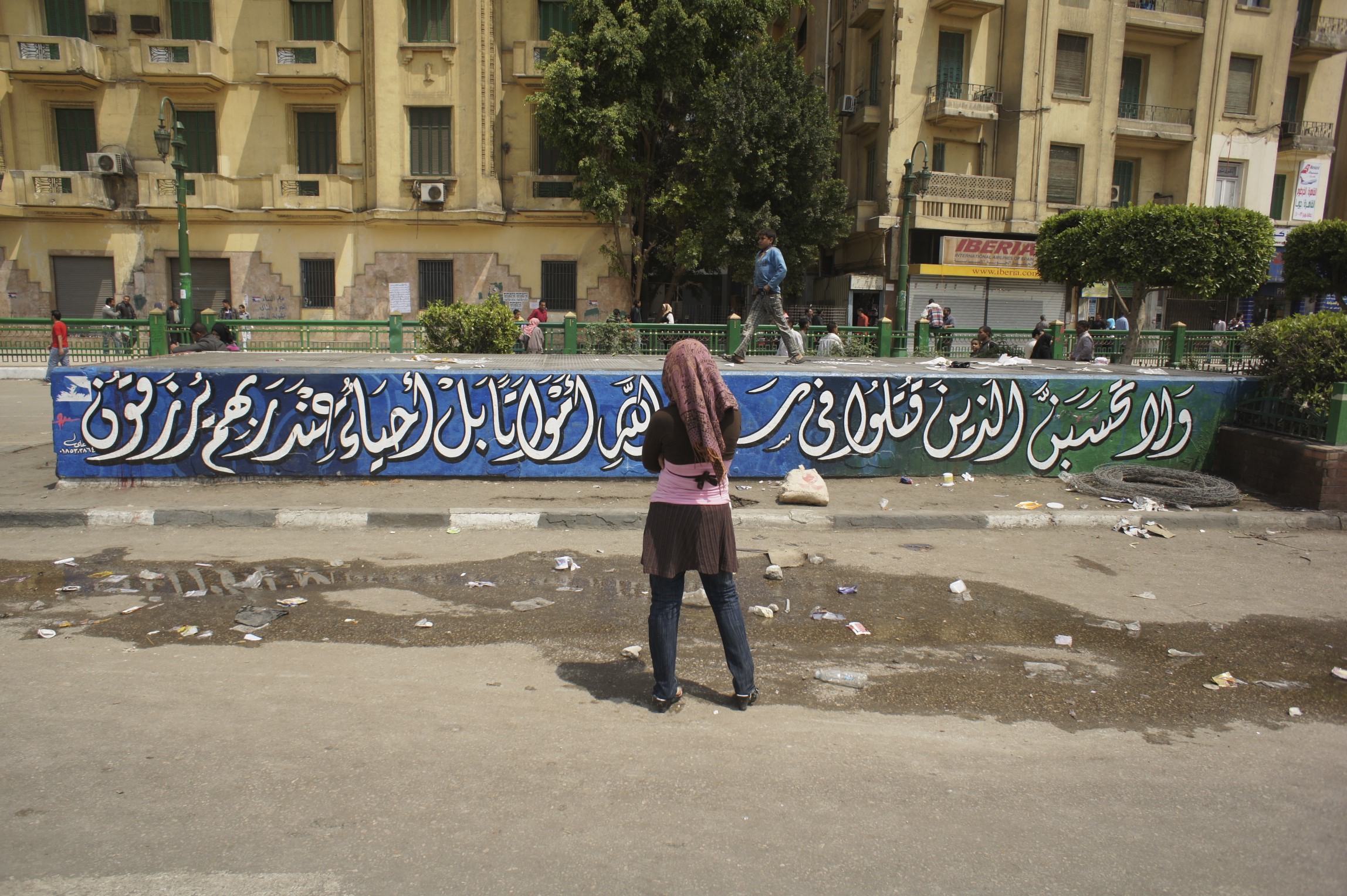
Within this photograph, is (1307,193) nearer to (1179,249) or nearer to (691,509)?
(1179,249)

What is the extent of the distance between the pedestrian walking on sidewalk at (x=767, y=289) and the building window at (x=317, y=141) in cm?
2081

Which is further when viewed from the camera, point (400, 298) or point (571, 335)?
point (400, 298)

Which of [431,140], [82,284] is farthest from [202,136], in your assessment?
[431,140]

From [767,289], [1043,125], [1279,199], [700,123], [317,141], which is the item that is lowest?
[767,289]

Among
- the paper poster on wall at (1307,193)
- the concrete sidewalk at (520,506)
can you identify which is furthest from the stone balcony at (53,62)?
the paper poster on wall at (1307,193)

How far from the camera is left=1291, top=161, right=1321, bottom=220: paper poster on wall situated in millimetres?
30547

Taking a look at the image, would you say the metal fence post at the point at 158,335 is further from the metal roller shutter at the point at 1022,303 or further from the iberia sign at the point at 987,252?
the metal roller shutter at the point at 1022,303

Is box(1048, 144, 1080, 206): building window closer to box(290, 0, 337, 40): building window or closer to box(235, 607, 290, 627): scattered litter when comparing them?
box(290, 0, 337, 40): building window

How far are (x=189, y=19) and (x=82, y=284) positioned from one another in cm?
881

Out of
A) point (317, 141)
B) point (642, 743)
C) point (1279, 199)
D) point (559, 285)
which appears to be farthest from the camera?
point (1279, 199)

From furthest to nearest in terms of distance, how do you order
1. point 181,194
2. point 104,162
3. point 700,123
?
point 104,162 < point 700,123 < point 181,194

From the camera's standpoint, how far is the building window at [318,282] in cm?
2595

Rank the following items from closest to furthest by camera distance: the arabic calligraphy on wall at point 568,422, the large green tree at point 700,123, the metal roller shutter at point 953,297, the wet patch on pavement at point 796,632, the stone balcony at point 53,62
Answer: the wet patch on pavement at point 796,632 → the arabic calligraphy on wall at point 568,422 → the large green tree at point 700,123 → the stone balcony at point 53,62 → the metal roller shutter at point 953,297

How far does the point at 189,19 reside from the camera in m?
25.5
